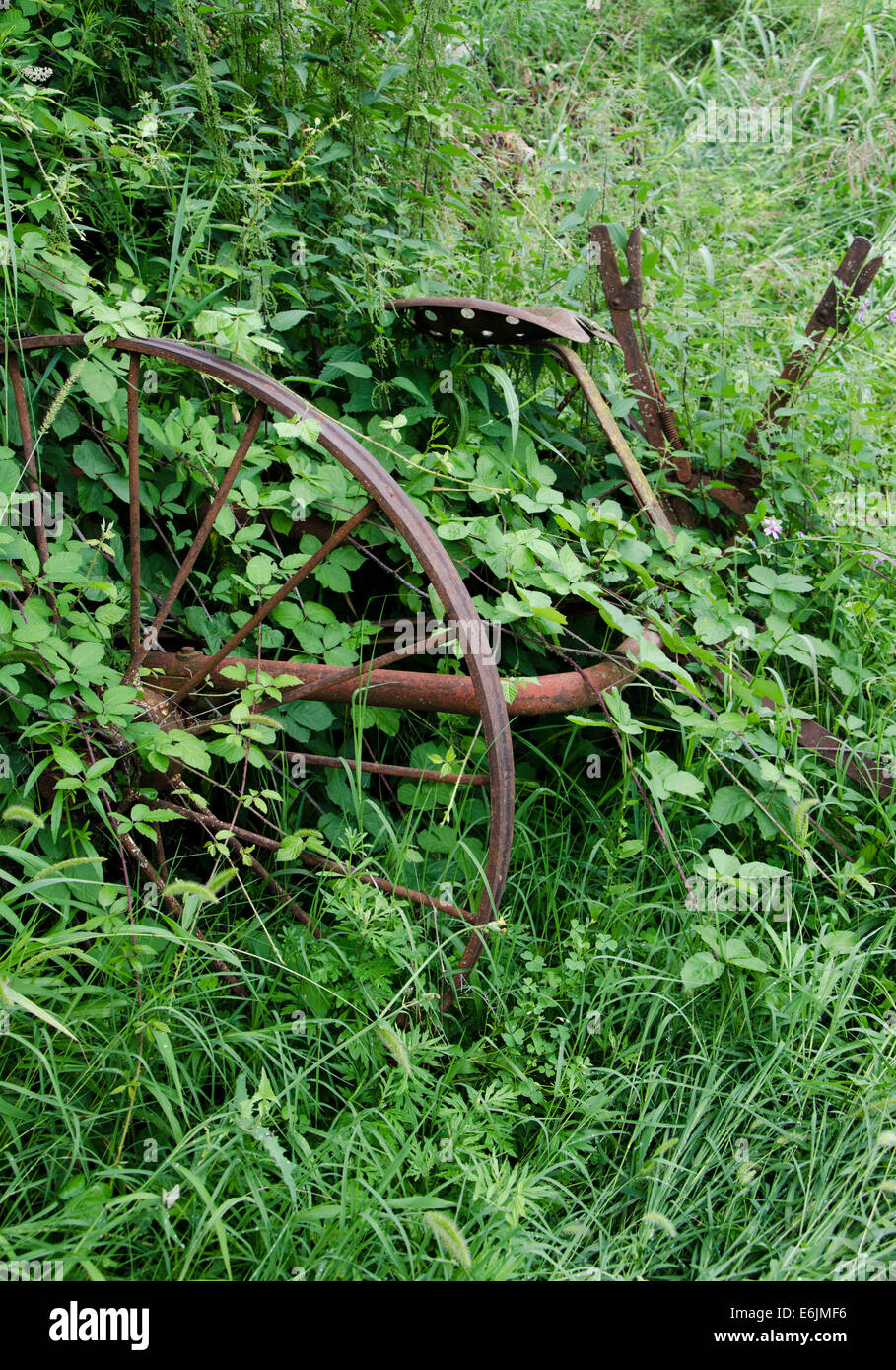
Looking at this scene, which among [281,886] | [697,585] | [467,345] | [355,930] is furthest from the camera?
[467,345]

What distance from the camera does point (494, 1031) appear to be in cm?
173

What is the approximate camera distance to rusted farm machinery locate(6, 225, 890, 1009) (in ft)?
5.37

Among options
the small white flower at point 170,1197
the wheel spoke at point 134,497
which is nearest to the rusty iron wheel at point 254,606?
the wheel spoke at point 134,497

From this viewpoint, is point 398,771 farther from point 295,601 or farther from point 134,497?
point 134,497

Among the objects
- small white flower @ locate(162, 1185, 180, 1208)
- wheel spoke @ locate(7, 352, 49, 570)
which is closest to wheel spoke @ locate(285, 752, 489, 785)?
wheel spoke @ locate(7, 352, 49, 570)

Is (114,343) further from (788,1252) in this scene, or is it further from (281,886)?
(788,1252)

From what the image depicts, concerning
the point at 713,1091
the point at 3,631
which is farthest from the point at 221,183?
the point at 713,1091

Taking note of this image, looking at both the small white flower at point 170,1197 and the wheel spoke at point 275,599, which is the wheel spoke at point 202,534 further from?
the small white flower at point 170,1197

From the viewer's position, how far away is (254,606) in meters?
2.07

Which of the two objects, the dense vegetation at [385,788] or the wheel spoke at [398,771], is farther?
the wheel spoke at [398,771]

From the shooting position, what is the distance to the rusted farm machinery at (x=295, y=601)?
1638mm

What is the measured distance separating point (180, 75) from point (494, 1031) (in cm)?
233

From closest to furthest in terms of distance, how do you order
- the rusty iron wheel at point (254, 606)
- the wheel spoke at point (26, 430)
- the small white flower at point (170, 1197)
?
the small white flower at point (170, 1197)
the rusty iron wheel at point (254, 606)
the wheel spoke at point (26, 430)

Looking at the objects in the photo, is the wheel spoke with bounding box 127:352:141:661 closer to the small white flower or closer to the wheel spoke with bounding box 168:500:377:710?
the wheel spoke with bounding box 168:500:377:710
